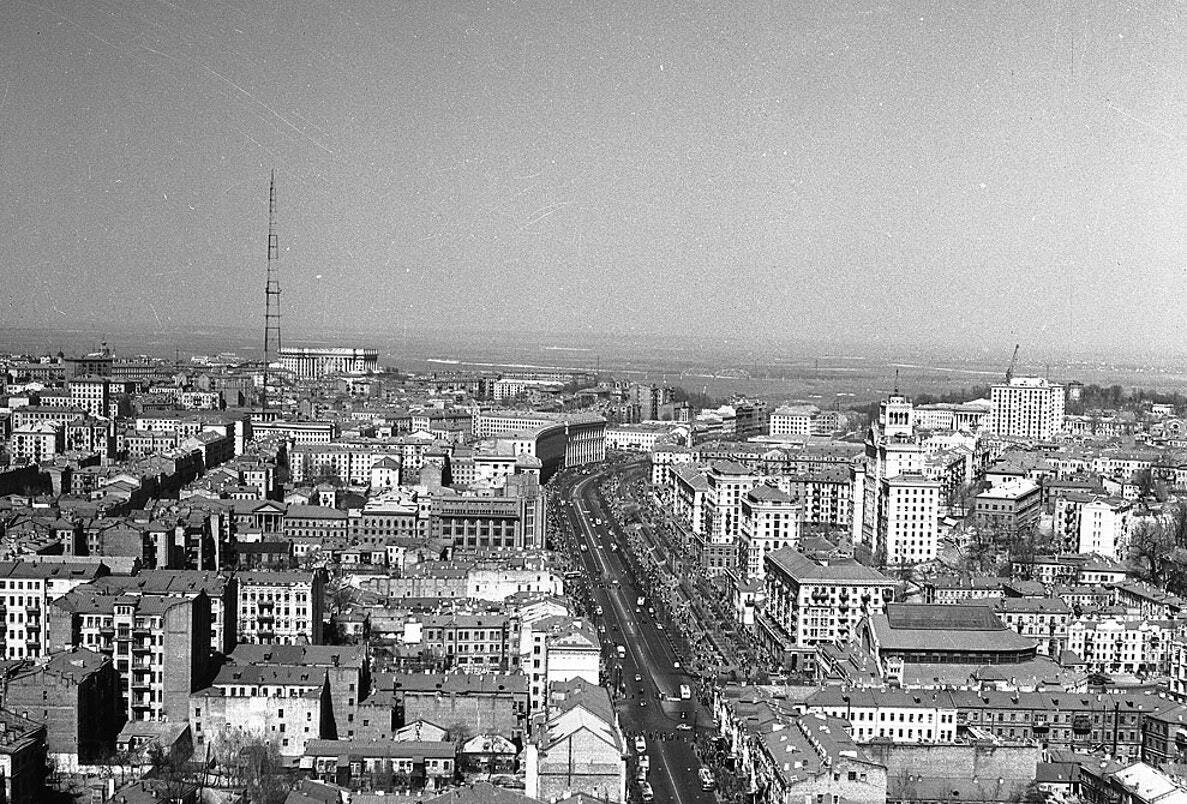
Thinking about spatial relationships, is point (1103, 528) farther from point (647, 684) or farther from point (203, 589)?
point (203, 589)

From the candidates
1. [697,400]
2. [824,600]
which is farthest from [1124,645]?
[697,400]

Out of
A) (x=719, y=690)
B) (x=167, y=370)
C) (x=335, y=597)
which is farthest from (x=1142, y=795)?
(x=167, y=370)

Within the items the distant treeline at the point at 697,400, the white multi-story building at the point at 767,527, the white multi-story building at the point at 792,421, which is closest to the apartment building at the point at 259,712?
the white multi-story building at the point at 767,527

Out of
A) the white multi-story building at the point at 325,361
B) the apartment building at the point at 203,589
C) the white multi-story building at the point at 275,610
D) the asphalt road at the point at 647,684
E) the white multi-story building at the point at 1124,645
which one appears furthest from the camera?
the white multi-story building at the point at 325,361

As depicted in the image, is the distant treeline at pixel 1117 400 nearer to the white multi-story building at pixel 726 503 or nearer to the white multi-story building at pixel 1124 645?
the white multi-story building at pixel 726 503

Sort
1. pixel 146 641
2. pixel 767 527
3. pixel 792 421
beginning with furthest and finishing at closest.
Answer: pixel 792 421
pixel 767 527
pixel 146 641

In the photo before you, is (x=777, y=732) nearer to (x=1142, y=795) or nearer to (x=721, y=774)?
(x=721, y=774)
